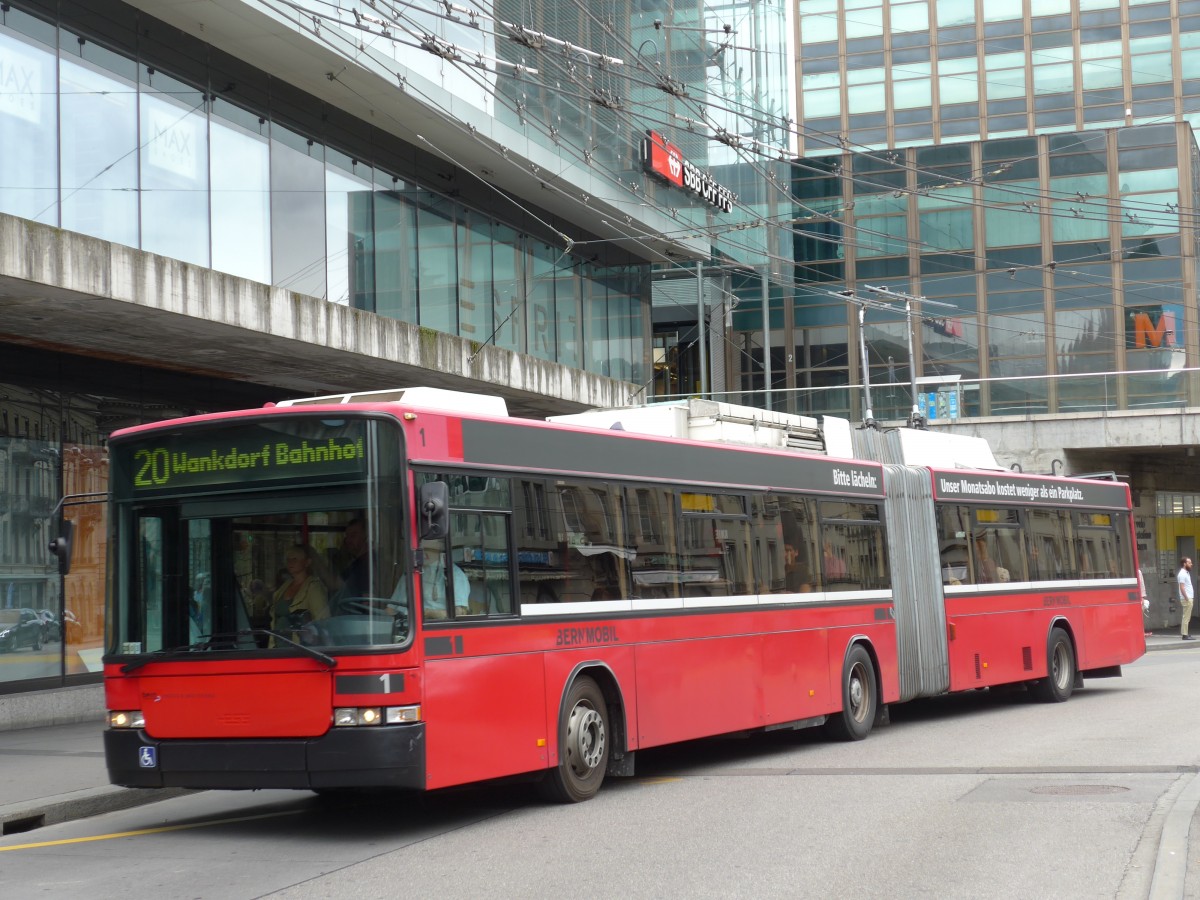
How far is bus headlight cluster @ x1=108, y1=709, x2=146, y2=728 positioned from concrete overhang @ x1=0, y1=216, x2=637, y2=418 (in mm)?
5214

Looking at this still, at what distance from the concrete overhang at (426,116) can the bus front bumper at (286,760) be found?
10192 mm

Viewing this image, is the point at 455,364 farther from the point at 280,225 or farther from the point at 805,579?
the point at 805,579

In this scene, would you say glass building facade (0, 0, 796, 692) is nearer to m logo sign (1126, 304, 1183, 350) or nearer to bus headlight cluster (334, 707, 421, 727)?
bus headlight cluster (334, 707, 421, 727)

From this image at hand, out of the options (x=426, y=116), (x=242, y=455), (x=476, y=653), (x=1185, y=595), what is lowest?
(x=1185, y=595)

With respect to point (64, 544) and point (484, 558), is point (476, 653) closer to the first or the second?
point (484, 558)

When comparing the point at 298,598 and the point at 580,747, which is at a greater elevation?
the point at 298,598

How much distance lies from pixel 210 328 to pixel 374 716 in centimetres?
854

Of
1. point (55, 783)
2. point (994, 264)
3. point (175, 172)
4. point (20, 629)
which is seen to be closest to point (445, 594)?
point (55, 783)

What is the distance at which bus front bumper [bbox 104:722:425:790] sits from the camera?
9094 mm

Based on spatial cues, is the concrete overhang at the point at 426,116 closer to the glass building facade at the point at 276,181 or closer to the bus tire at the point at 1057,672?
the glass building facade at the point at 276,181

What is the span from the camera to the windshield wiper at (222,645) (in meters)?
9.23

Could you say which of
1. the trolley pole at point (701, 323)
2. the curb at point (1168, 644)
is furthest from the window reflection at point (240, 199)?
the curb at point (1168, 644)

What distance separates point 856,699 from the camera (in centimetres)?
1541

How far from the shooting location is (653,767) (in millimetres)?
13430
